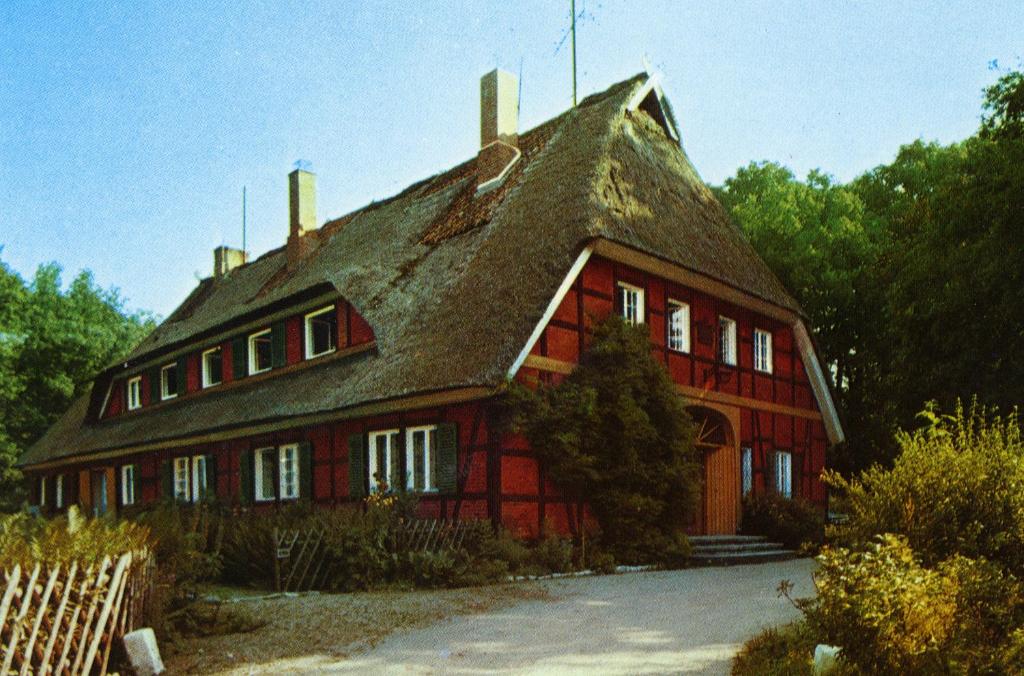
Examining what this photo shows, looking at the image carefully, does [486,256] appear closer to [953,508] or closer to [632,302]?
[632,302]

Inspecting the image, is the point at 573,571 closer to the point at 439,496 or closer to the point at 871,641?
the point at 439,496

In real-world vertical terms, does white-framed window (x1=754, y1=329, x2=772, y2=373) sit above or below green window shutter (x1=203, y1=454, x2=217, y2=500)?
above

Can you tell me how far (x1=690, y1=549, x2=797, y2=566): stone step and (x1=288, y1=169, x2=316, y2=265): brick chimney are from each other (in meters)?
14.2

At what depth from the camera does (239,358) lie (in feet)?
73.5

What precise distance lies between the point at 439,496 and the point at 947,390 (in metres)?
10.2

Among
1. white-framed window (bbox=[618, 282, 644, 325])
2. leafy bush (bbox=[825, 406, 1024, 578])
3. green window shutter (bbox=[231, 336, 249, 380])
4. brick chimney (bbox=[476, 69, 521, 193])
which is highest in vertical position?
brick chimney (bbox=[476, 69, 521, 193])

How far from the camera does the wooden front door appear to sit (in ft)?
62.7

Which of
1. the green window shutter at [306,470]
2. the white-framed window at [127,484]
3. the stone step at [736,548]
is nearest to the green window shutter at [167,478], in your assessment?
the white-framed window at [127,484]

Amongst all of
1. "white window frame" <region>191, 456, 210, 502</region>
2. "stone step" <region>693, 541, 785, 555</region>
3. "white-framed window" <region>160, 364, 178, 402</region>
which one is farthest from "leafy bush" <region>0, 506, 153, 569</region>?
"white-framed window" <region>160, 364, 178, 402</region>

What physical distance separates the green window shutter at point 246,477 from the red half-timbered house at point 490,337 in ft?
0.22

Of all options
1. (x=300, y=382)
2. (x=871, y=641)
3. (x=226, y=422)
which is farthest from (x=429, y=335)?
(x=871, y=641)

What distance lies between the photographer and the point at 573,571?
14.4m

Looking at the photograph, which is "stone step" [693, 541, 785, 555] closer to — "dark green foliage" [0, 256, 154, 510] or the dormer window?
Result: the dormer window

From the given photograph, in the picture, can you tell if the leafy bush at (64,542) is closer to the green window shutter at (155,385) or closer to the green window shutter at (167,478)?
the green window shutter at (167,478)
